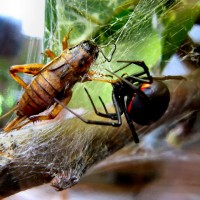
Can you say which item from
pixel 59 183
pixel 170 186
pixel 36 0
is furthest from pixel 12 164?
pixel 36 0

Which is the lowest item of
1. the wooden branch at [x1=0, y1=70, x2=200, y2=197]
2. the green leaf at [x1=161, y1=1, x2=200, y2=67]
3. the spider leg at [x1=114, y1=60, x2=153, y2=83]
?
the wooden branch at [x1=0, y1=70, x2=200, y2=197]

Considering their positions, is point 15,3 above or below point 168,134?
above

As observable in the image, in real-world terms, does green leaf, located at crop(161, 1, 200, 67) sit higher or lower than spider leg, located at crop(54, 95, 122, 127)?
higher

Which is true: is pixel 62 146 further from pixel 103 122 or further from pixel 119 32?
pixel 119 32

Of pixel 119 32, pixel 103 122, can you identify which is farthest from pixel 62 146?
pixel 119 32

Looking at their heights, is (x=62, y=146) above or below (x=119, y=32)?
below

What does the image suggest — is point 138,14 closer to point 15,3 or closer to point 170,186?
point 170,186

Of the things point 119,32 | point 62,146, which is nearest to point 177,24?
point 119,32
